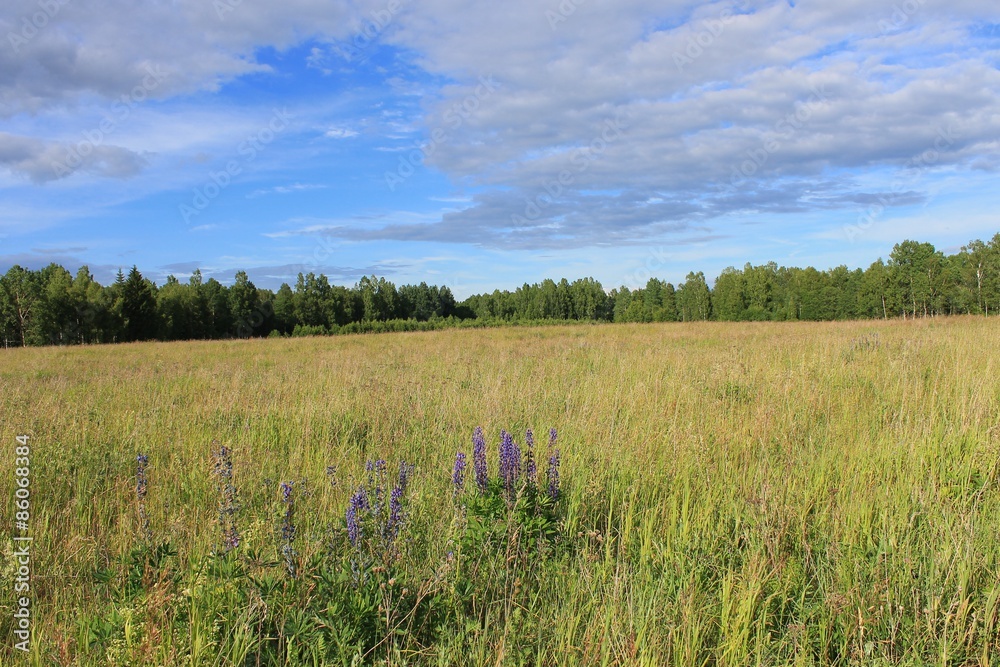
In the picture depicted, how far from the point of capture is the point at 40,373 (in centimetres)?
1195

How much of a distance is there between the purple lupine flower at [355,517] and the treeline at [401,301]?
25283 mm

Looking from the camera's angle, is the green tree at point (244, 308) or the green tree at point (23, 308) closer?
the green tree at point (23, 308)

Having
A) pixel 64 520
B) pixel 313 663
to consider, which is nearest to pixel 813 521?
pixel 313 663

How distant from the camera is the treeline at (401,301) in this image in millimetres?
41875

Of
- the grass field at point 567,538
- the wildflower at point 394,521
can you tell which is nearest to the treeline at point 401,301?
the grass field at point 567,538

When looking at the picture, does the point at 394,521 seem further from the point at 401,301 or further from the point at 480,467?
the point at 401,301

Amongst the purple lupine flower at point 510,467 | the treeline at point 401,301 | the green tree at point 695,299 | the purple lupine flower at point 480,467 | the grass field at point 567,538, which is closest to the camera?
the grass field at point 567,538

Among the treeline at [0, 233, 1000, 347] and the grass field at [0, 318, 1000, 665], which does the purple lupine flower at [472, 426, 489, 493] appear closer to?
the grass field at [0, 318, 1000, 665]

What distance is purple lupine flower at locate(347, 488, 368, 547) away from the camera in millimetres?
2240

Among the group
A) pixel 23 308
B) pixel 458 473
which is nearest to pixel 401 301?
pixel 23 308

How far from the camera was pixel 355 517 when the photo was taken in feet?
7.48

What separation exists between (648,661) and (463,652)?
66 cm

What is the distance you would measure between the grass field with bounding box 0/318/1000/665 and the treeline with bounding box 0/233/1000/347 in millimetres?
22220

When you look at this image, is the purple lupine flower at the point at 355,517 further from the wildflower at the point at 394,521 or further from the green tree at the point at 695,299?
the green tree at the point at 695,299
